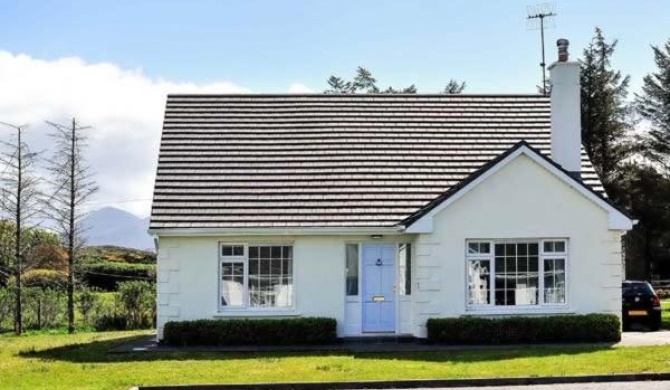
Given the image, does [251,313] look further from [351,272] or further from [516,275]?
[516,275]

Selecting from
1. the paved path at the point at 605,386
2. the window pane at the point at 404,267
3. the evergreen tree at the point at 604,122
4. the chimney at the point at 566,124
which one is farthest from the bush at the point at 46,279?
the evergreen tree at the point at 604,122

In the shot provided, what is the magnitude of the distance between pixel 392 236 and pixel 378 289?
1387mm

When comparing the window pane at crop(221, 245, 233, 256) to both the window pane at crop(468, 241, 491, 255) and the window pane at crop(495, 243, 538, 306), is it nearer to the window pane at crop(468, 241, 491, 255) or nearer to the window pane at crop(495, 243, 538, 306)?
the window pane at crop(468, 241, 491, 255)

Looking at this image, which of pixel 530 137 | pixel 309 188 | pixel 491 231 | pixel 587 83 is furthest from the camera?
pixel 587 83

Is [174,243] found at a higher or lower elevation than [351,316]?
higher

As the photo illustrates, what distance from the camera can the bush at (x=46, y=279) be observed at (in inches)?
1281

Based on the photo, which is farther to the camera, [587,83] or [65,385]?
[587,83]

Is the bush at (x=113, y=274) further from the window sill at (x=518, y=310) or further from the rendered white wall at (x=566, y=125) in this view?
the rendered white wall at (x=566, y=125)

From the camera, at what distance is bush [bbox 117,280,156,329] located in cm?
2925

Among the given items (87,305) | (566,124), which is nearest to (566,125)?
(566,124)

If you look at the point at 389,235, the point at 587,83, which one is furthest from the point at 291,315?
the point at 587,83

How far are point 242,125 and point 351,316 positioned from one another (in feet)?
22.6

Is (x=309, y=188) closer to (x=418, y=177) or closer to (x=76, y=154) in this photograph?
(x=418, y=177)

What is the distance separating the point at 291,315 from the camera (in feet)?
73.2
